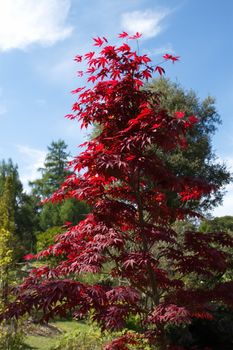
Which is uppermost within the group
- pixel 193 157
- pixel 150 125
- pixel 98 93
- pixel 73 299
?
pixel 193 157

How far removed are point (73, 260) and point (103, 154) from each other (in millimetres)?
1193

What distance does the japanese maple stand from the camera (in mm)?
3990

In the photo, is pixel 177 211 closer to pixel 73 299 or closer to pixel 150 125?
pixel 150 125

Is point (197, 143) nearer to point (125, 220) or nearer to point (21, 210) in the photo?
→ point (125, 220)

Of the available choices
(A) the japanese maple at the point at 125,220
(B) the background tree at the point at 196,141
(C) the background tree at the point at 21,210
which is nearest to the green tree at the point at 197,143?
(B) the background tree at the point at 196,141

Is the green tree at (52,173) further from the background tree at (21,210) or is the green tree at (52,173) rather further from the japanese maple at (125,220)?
the japanese maple at (125,220)

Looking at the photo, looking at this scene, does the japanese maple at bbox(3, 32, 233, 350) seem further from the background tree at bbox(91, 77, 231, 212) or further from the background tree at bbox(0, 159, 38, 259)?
the background tree at bbox(0, 159, 38, 259)

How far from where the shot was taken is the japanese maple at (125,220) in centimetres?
399

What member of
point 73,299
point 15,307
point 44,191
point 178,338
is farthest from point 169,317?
point 44,191

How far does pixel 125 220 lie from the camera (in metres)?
4.75

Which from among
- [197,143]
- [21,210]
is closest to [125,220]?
[197,143]

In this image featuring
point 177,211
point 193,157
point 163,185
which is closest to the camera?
point 163,185

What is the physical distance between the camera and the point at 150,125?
4.36 metres

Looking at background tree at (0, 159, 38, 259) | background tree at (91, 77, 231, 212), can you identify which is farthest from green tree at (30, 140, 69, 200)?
background tree at (91, 77, 231, 212)
